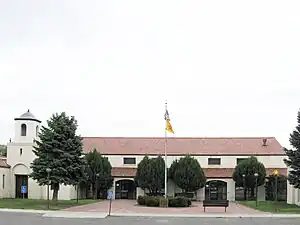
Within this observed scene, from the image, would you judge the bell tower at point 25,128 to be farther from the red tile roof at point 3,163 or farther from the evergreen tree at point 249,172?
the evergreen tree at point 249,172

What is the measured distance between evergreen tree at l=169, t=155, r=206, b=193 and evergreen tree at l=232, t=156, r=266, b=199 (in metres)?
3.97

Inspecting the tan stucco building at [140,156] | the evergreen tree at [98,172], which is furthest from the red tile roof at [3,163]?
the evergreen tree at [98,172]

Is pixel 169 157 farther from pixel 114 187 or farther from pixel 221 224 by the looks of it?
pixel 221 224

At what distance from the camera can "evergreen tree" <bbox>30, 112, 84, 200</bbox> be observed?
43.5 m

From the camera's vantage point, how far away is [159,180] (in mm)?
58562

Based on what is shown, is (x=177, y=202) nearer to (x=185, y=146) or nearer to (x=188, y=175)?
(x=188, y=175)

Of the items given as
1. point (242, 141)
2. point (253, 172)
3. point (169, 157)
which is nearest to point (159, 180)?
point (169, 157)

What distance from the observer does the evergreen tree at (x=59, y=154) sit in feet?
143

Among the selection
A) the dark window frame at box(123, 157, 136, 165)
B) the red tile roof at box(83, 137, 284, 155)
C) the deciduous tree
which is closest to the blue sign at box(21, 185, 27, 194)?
the deciduous tree

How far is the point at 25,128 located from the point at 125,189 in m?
14.7

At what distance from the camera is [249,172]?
190ft

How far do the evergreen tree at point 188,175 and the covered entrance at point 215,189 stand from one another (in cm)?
362

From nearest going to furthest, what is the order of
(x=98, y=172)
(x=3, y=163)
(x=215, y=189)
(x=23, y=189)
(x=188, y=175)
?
(x=23, y=189) < (x=3, y=163) < (x=188, y=175) < (x=98, y=172) < (x=215, y=189)

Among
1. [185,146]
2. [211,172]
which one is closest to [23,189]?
[211,172]
